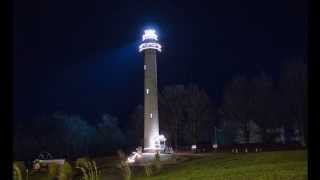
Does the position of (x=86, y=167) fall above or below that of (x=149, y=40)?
below

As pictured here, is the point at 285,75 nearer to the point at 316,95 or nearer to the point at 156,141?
the point at 156,141

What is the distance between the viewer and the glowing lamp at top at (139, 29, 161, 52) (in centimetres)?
6856

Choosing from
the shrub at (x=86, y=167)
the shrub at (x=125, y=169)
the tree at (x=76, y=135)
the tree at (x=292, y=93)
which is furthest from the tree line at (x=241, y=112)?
the shrub at (x=86, y=167)

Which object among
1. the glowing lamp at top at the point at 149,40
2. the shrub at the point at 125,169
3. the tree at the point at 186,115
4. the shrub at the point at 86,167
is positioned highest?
the glowing lamp at top at the point at 149,40

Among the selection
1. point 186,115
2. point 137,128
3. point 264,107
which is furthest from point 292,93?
point 137,128

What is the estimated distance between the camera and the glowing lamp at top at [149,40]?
225 feet

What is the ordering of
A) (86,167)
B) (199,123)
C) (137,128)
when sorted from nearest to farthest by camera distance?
(86,167), (199,123), (137,128)

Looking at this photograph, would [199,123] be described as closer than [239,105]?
No

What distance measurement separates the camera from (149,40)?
6906 cm

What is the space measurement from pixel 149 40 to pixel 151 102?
9016mm

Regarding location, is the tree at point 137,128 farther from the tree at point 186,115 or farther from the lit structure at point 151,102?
the lit structure at point 151,102

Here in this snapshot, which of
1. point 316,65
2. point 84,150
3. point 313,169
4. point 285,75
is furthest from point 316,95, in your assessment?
point 84,150

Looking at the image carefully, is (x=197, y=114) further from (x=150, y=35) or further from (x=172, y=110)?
(x=150, y=35)

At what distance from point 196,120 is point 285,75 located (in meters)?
13.2
